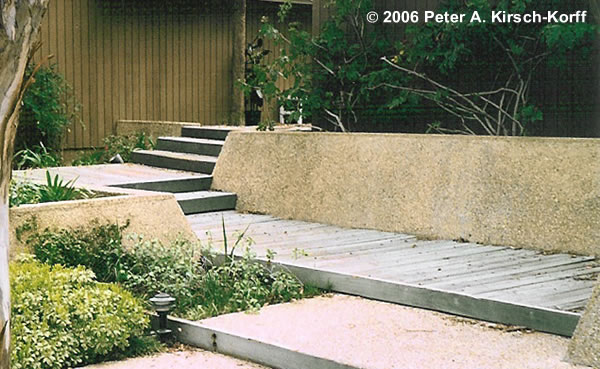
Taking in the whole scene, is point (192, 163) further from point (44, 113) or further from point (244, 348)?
point (244, 348)

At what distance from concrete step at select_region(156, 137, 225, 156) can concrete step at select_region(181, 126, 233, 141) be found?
0.10m

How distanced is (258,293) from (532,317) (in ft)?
5.58

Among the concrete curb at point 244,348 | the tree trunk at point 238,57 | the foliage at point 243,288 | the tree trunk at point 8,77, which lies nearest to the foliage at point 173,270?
the foliage at point 243,288

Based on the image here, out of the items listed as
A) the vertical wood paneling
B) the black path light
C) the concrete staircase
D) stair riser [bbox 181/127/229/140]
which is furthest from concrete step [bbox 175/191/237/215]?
the vertical wood paneling

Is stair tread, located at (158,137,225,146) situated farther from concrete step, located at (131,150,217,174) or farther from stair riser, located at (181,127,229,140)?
concrete step, located at (131,150,217,174)

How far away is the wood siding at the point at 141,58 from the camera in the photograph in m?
12.7

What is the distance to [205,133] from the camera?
10883 mm

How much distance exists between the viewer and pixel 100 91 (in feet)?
42.7

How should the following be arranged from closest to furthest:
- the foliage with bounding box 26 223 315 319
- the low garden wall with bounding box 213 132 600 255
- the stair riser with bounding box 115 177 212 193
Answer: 1. the foliage with bounding box 26 223 315 319
2. the low garden wall with bounding box 213 132 600 255
3. the stair riser with bounding box 115 177 212 193

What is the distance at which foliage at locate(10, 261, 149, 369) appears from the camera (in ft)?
15.1

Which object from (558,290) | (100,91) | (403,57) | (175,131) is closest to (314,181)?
(403,57)

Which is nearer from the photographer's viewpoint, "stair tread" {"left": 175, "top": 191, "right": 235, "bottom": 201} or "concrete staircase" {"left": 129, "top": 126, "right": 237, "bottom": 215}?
"stair tread" {"left": 175, "top": 191, "right": 235, "bottom": 201}

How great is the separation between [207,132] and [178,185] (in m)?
2.14

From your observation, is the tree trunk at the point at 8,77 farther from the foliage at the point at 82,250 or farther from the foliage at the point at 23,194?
the foliage at the point at 23,194
